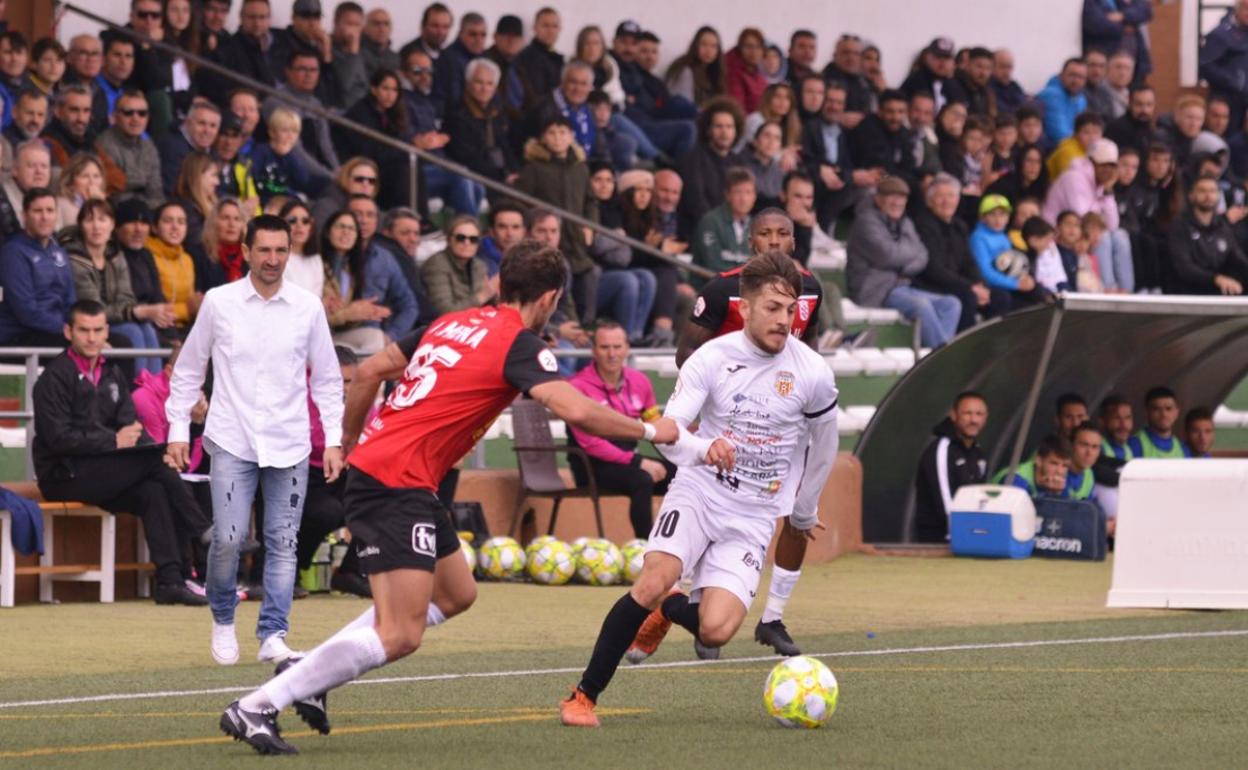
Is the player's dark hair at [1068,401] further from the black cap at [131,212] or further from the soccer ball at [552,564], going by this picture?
the black cap at [131,212]

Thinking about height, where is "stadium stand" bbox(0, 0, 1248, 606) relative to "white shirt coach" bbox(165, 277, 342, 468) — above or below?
above

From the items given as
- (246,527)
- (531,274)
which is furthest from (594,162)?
(531,274)

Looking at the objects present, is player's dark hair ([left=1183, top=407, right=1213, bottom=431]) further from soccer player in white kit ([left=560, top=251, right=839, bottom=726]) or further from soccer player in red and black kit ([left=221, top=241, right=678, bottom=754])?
soccer player in red and black kit ([left=221, top=241, right=678, bottom=754])

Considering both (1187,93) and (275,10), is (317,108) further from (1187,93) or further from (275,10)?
(1187,93)

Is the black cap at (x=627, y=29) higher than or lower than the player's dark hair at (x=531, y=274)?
higher

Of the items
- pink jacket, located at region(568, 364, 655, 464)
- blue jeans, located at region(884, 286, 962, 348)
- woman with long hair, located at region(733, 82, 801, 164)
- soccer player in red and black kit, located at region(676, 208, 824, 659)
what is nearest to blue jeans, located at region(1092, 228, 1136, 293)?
blue jeans, located at region(884, 286, 962, 348)

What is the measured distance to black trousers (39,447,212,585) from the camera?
46.2 ft

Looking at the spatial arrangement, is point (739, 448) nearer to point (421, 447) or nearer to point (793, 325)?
point (793, 325)

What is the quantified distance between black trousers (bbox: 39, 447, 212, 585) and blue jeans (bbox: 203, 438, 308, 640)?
3368 mm

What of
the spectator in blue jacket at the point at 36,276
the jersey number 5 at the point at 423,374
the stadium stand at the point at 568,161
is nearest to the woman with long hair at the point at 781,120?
the stadium stand at the point at 568,161

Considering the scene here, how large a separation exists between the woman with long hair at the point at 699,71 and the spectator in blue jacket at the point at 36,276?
9470mm

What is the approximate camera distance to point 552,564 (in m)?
15.9

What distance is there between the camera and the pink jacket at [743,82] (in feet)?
78.4

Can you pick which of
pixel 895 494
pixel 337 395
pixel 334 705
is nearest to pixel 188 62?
pixel 895 494
